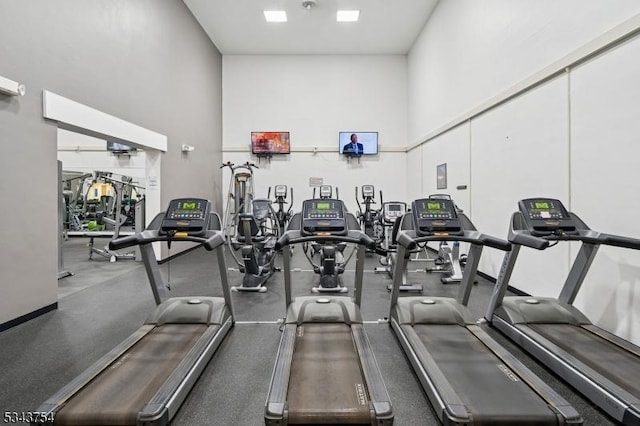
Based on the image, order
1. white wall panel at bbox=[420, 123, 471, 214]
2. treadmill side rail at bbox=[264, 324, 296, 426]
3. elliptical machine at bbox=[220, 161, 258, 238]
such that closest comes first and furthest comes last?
treadmill side rail at bbox=[264, 324, 296, 426] → white wall panel at bbox=[420, 123, 471, 214] → elliptical machine at bbox=[220, 161, 258, 238]

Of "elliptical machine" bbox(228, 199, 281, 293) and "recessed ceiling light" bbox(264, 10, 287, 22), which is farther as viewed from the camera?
"recessed ceiling light" bbox(264, 10, 287, 22)

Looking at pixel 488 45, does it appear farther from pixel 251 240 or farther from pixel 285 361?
pixel 285 361

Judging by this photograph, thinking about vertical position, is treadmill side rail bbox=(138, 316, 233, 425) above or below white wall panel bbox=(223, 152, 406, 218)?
below

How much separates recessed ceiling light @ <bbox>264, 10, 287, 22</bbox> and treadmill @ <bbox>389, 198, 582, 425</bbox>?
6020 millimetres

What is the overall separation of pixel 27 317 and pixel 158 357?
197 centimetres

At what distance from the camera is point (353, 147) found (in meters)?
8.64

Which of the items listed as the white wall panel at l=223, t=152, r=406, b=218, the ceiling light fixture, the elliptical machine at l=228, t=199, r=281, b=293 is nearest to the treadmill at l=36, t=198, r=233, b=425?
the elliptical machine at l=228, t=199, r=281, b=293

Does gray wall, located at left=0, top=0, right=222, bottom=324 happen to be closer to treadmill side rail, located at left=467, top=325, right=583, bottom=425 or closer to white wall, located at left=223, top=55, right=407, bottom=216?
white wall, located at left=223, top=55, right=407, bottom=216

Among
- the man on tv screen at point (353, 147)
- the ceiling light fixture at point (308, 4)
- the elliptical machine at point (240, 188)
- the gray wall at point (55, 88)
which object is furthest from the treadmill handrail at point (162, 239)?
the man on tv screen at point (353, 147)

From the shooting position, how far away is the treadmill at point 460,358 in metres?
1.60

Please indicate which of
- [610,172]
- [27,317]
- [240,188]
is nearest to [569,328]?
[610,172]

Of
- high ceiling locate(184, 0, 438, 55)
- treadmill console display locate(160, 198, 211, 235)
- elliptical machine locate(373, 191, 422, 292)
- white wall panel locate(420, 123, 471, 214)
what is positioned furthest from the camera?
high ceiling locate(184, 0, 438, 55)

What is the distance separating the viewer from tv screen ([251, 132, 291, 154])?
28.3 ft

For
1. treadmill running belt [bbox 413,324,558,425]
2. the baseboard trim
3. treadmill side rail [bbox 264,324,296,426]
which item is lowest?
the baseboard trim
